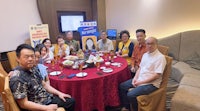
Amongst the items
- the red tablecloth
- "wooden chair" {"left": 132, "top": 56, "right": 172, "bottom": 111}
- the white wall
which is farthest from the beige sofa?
the white wall

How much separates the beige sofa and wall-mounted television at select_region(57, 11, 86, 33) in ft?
7.87

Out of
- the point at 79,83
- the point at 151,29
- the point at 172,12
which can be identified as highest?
the point at 172,12

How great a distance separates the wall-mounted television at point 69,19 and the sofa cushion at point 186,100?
333 centimetres

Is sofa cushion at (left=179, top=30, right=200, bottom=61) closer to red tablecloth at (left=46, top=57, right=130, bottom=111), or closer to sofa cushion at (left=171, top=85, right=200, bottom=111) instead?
sofa cushion at (left=171, top=85, right=200, bottom=111)

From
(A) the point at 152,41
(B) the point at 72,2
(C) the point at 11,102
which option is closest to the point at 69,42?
(B) the point at 72,2

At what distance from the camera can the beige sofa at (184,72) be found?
198cm

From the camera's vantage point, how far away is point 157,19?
4020 mm

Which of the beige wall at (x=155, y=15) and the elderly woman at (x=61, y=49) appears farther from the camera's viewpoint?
the beige wall at (x=155, y=15)

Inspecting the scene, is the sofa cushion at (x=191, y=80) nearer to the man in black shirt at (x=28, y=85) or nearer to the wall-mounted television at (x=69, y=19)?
the man in black shirt at (x=28, y=85)

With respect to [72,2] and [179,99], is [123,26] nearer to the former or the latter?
[72,2]

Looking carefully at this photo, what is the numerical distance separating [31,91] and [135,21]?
3584mm

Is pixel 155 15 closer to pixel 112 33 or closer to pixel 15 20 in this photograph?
pixel 112 33

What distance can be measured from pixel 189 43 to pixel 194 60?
14.6 inches

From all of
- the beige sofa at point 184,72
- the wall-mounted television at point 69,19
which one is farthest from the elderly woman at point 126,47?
the wall-mounted television at point 69,19
